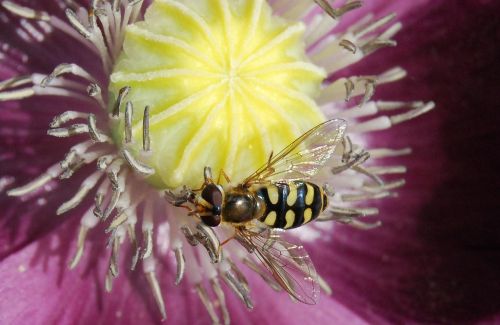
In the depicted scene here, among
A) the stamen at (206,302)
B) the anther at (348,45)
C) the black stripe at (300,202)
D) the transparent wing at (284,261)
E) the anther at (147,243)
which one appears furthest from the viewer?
the anther at (348,45)

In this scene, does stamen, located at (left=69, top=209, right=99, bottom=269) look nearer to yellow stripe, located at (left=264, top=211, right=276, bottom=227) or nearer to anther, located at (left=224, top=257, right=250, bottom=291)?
anther, located at (left=224, top=257, right=250, bottom=291)

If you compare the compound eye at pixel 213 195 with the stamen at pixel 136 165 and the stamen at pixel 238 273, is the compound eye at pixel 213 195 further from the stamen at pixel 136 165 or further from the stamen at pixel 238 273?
the stamen at pixel 238 273

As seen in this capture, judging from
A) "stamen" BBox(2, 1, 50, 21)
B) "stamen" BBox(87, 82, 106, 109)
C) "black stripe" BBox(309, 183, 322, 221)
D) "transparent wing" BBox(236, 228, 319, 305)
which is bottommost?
"transparent wing" BBox(236, 228, 319, 305)

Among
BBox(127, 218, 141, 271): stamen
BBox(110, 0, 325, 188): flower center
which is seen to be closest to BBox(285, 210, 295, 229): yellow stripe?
BBox(110, 0, 325, 188): flower center

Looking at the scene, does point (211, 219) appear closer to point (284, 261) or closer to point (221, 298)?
point (284, 261)

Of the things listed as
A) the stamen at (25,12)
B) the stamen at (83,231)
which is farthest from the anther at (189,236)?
the stamen at (25,12)

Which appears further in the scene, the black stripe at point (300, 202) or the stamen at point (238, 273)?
the stamen at point (238, 273)
